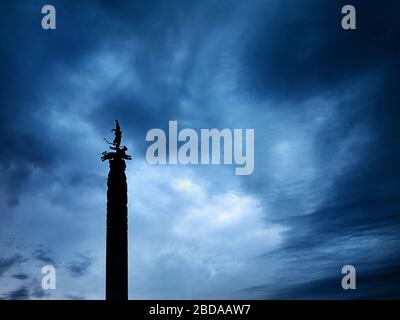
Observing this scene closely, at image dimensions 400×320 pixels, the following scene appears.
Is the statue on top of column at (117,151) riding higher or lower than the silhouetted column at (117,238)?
higher

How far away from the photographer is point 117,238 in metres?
33.1

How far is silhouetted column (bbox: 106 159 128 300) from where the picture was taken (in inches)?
1280

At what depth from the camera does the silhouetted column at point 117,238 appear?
32.5 meters

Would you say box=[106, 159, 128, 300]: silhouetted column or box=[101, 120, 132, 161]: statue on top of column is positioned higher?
box=[101, 120, 132, 161]: statue on top of column
